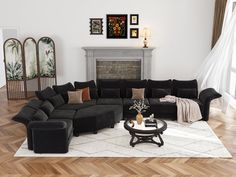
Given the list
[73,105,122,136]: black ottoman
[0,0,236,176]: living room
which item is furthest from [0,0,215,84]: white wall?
[73,105,122,136]: black ottoman

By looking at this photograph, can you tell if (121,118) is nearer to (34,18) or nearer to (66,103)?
(66,103)

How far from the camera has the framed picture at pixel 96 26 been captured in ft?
32.6

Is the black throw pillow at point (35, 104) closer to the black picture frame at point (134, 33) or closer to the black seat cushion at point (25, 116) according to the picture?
the black seat cushion at point (25, 116)

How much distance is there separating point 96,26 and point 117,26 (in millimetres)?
687

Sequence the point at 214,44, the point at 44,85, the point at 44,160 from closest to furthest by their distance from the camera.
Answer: the point at 44,160 → the point at 214,44 → the point at 44,85

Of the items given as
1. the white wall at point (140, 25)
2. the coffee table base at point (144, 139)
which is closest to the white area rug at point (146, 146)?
the coffee table base at point (144, 139)

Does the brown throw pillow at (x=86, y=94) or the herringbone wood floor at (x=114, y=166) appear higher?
the brown throw pillow at (x=86, y=94)

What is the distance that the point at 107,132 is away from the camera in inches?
285

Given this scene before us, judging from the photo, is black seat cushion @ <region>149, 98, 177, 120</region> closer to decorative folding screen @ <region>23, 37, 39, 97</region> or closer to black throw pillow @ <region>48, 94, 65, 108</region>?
black throw pillow @ <region>48, 94, 65, 108</region>

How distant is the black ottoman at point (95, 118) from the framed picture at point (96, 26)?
10.9 ft

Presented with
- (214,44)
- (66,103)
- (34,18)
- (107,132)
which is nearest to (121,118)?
(107,132)

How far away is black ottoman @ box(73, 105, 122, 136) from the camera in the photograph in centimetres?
692

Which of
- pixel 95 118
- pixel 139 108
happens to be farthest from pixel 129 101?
pixel 95 118

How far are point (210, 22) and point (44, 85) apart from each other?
5.90 m
